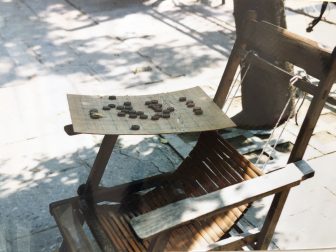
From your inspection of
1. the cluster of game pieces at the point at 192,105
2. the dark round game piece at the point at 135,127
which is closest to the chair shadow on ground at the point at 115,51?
the cluster of game pieces at the point at 192,105

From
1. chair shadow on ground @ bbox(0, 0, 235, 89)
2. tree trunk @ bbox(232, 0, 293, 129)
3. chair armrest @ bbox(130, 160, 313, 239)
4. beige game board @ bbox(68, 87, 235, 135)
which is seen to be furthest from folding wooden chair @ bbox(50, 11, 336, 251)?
chair shadow on ground @ bbox(0, 0, 235, 89)

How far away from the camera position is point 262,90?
4.72 metres

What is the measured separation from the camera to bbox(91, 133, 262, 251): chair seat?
262 centimetres

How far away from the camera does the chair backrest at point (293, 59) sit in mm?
2457

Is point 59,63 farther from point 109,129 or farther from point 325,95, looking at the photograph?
point 325,95

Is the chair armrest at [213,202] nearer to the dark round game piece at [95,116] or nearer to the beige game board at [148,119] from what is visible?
the beige game board at [148,119]

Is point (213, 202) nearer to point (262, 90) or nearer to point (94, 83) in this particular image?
point (262, 90)

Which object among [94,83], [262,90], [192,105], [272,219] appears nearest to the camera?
[272,219]

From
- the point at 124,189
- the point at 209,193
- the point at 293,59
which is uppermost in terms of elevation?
the point at 293,59

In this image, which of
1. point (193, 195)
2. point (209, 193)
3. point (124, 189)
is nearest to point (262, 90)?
point (193, 195)

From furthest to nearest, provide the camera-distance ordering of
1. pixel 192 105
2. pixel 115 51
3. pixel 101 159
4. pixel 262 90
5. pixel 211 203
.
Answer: pixel 115 51
pixel 262 90
pixel 192 105
pixel 101 159
pixel 211 203

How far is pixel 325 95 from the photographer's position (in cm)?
246

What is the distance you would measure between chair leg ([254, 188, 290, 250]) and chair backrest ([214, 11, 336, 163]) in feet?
0.75

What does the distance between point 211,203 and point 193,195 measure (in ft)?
2.12
